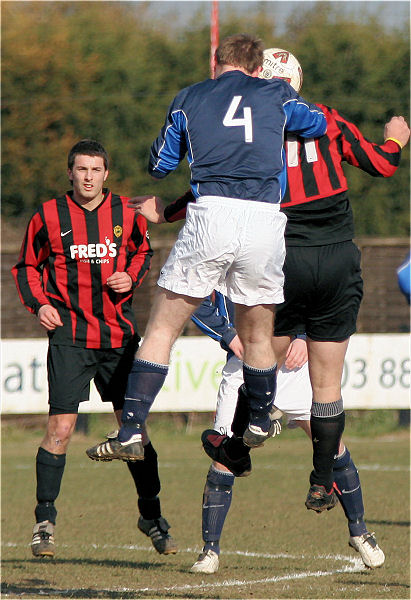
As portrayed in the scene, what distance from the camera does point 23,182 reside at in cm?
2230

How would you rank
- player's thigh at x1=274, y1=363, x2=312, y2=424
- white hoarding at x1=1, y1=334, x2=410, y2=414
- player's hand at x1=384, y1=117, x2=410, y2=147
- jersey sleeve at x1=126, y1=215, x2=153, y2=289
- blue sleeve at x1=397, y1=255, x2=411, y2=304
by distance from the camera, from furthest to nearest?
white hoarding at x1=1, y1=334, x2=410, y2=414
blue sleeve at x1=397, y1=255, x2=411, y2=304
player's thigh at x1=274, y1=363, x2=312, y2=424
jersey sleeve at x1=126, y1=215, x2=153, y2=289
player's hand at x1=384, y1=117, x2=410, y2=147

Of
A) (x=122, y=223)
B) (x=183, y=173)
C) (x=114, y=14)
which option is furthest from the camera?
(x=114, y=14)

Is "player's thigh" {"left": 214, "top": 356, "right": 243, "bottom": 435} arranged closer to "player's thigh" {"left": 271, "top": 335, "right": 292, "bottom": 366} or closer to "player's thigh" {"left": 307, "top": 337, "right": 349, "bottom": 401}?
"player's thigh" {"left": 271, "top": 335, "right": 292, "bottom": 366}

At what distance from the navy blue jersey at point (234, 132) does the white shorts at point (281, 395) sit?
7.12 ft

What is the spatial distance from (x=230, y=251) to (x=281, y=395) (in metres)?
2.42

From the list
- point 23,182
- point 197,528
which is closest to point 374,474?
point 197,528

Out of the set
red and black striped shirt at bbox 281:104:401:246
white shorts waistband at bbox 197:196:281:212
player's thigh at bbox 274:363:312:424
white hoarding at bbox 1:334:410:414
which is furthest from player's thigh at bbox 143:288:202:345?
white hoarding at bbox 1:334:410:414

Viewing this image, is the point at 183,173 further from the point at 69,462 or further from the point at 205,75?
the point at 69,462

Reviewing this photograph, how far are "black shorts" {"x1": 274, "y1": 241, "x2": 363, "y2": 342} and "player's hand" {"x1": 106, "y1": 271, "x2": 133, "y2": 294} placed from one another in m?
1.17

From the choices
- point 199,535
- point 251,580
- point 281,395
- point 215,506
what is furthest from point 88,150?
point 199,535

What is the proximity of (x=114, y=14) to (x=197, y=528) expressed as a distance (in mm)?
17906

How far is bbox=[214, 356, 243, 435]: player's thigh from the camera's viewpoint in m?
7.32

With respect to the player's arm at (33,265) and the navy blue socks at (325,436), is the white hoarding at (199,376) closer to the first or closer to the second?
the player's arm at (33,265)

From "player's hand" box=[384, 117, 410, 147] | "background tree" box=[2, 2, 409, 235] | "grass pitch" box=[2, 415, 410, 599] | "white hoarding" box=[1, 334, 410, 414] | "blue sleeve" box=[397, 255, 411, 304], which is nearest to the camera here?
"player's hand" box=[384, 117, 410, 147]
